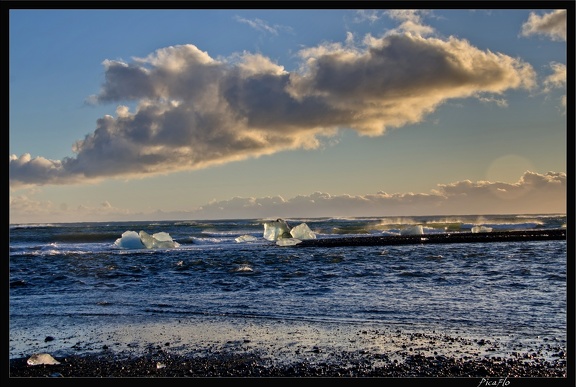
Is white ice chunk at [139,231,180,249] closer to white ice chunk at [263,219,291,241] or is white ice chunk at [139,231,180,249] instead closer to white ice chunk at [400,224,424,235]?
white ice chunk at [263,219,291,241]

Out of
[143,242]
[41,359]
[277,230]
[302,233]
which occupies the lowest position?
[41,359]

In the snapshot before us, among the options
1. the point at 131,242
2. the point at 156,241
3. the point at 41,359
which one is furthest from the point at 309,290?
the point at 131,242

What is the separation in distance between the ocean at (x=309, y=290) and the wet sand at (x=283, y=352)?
1.04ft

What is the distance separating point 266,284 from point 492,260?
8.34 meters

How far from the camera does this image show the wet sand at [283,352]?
597 centimetres

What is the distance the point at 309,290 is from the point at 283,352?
4.72 m

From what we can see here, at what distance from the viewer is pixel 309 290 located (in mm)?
11281

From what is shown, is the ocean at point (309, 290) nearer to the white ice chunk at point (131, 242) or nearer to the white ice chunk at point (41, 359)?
the white ice chunk at point (41, 359)

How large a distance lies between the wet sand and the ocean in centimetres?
32

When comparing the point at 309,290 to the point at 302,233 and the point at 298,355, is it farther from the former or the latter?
the point at 302,233

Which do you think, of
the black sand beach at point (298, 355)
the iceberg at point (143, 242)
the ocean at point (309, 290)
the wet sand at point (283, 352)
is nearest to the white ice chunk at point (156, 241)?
the iceberg at point (143, 242)

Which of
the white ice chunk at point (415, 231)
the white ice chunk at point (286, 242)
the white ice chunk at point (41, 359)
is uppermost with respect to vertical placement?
the white ice chunk at point (415, 231)

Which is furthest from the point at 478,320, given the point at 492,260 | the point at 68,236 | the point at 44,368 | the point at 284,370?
the point at 68,236

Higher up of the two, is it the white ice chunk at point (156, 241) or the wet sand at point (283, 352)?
the white ice chunk at point (156, 241)
